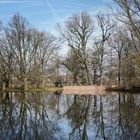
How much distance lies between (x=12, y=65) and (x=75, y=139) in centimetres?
5576

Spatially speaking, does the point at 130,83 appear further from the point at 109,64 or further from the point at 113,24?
the point at 109,64

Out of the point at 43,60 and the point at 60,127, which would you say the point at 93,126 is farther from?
the point at 43,60

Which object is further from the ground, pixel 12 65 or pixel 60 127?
Answer: pixel 12 65

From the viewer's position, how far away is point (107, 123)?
54.6ft

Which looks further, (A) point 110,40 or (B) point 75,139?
(A) point 110,40

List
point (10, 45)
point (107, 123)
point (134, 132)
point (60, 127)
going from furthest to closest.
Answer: point (10, 45), point (107, 123), point (60, 127), point (134, 132)

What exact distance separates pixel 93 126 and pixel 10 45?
51090 mm

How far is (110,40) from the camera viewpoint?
72188 millimetres

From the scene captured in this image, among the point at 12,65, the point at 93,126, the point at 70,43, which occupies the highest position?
the point at 70,43

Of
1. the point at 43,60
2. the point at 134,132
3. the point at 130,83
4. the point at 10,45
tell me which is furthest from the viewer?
the point at 43,60

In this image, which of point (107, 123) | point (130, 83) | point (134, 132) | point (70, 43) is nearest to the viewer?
point (134, 132)

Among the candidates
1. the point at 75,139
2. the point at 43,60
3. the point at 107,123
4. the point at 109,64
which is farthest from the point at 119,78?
the point at 75,139

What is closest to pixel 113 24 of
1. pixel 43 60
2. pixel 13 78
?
pixel 43 60

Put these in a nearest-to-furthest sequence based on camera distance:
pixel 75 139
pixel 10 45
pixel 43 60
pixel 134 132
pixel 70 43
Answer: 1. pixel 75 139
2. pixel 134 132
3. pixel 10 45
4. pixel 70 43
5. pixel 43 60
